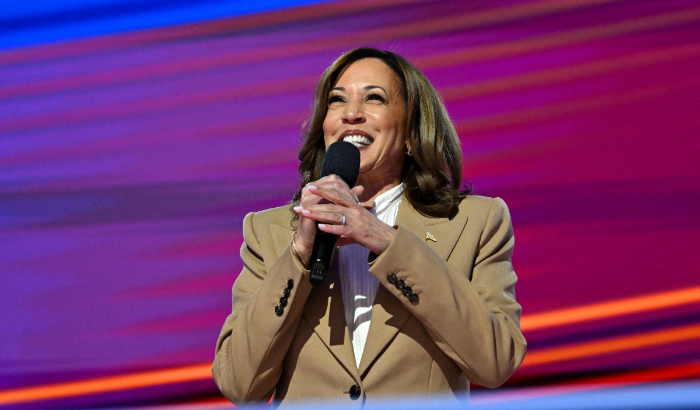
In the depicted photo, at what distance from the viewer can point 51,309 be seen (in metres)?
2.94

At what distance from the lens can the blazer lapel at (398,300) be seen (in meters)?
1.70

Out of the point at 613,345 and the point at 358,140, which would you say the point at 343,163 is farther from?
the point at 613,345

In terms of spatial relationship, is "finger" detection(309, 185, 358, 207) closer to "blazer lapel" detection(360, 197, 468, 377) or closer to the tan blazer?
the tan blazer

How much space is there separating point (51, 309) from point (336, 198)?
73.3 inches

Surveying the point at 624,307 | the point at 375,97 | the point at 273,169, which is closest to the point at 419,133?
the point at 375,97

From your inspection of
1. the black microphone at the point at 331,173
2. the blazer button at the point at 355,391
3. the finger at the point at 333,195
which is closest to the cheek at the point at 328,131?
the black microphone at the point at 331,173

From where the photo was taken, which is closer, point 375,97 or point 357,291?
point 357,291

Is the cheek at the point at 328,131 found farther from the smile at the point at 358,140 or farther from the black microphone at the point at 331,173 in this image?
the black microphone at the point at 331,173

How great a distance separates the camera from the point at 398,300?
1744 millimetres

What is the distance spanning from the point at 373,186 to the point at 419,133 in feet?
0.69

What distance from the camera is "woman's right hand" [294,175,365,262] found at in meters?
1.57

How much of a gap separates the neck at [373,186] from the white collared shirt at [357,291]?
0.36ft

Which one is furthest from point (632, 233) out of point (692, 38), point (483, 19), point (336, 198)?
point (336, 198)

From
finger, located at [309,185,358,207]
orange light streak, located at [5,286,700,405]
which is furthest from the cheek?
orange light streak, located at [5,286,700,405]
